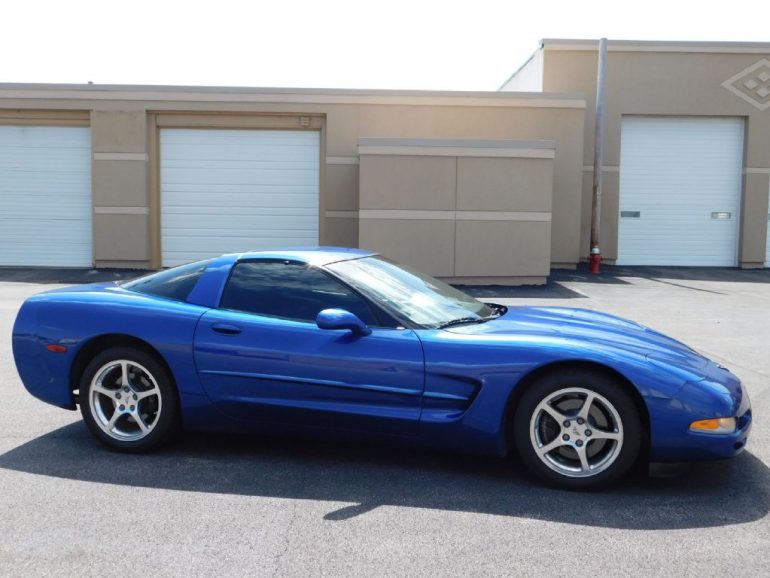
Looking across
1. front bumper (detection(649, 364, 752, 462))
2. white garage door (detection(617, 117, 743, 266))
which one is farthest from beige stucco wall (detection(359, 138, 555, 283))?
front bumper (detection(649, 364, 752, 462))

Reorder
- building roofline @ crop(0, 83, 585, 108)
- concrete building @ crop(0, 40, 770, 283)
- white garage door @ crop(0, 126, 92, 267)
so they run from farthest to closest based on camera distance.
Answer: white garage door @ crop(0, 126, 92, 267)
concrete building @ crop(0, 40, 770, 283)
building roofline @ crop(0, 83, 585, 108)

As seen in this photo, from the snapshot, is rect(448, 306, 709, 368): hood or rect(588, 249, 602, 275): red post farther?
rect(588, 249, 602, 275): red post

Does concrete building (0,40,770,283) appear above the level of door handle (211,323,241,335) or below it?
above

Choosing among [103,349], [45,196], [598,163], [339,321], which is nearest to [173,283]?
[103,349]

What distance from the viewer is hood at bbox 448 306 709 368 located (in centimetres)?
468

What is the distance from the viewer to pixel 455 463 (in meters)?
5.02

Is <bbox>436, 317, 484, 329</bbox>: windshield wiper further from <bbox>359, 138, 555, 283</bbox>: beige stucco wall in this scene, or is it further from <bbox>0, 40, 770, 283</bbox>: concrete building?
<bbox>0, 40, 770, 283</bbox>: concrete building

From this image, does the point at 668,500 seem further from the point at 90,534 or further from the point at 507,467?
the point at 90,534

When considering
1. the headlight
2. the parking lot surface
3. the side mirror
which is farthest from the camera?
the side mirror

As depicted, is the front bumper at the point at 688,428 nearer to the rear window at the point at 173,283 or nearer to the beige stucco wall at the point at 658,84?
the rear window at the point at 173,283

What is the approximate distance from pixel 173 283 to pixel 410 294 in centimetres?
151

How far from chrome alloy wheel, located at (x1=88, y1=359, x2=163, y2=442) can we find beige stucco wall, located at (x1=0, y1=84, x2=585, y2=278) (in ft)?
45.3

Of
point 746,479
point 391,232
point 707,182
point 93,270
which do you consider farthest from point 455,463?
point 707,182

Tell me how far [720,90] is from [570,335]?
17.5 m
